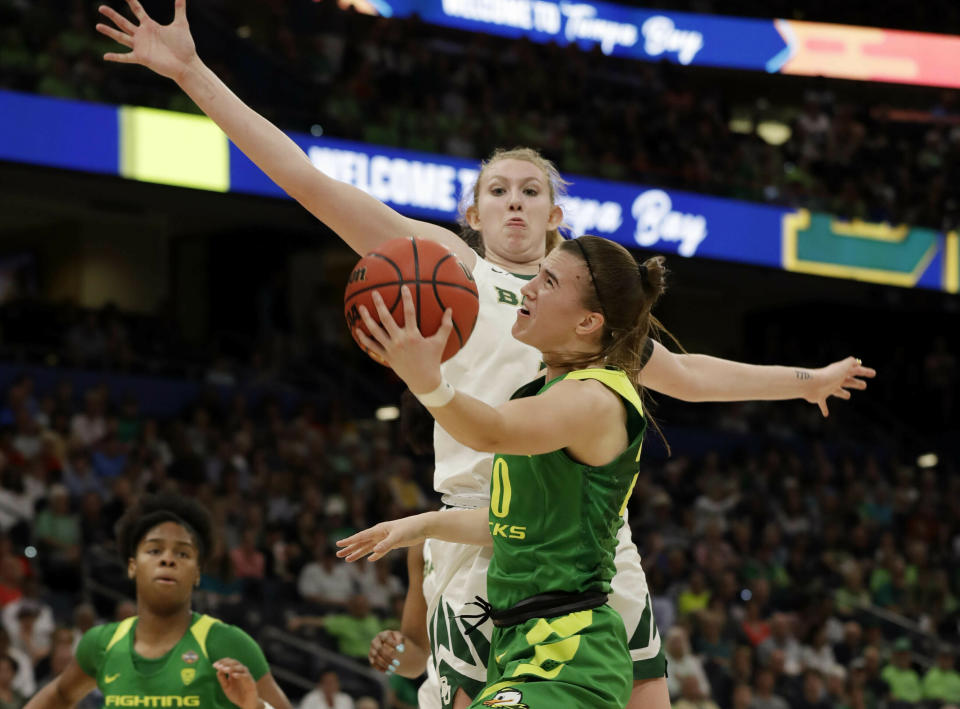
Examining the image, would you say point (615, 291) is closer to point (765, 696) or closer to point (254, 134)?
point (254, 134)

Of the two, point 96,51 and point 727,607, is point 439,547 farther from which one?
point 96,51

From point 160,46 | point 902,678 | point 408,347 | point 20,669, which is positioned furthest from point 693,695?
point 408,347

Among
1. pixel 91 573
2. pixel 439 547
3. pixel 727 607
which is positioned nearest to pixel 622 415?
pixel 439 547

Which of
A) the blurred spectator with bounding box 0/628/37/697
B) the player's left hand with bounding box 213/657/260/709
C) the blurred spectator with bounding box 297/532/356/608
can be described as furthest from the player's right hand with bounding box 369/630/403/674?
the blurred spectator with bounding box 297/532/356/608

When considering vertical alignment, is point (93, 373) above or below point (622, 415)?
below

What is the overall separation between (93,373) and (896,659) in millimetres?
8637

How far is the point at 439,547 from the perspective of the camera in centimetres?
396

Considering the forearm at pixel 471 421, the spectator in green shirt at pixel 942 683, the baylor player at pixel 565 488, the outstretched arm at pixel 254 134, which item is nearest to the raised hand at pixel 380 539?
the baylor player at pixel 565 488

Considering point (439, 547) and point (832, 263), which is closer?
point (439, 547)

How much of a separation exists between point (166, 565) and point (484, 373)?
1.81 m

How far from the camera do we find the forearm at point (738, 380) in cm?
431

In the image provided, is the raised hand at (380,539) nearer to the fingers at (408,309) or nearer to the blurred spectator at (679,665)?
the fingers at (408,309)

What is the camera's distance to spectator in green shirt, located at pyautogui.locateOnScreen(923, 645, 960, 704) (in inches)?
537

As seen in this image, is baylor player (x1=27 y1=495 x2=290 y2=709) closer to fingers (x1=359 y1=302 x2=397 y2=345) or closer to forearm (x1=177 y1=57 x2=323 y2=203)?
forearm (x1=177 y1=57 x2=323 y2=203)
